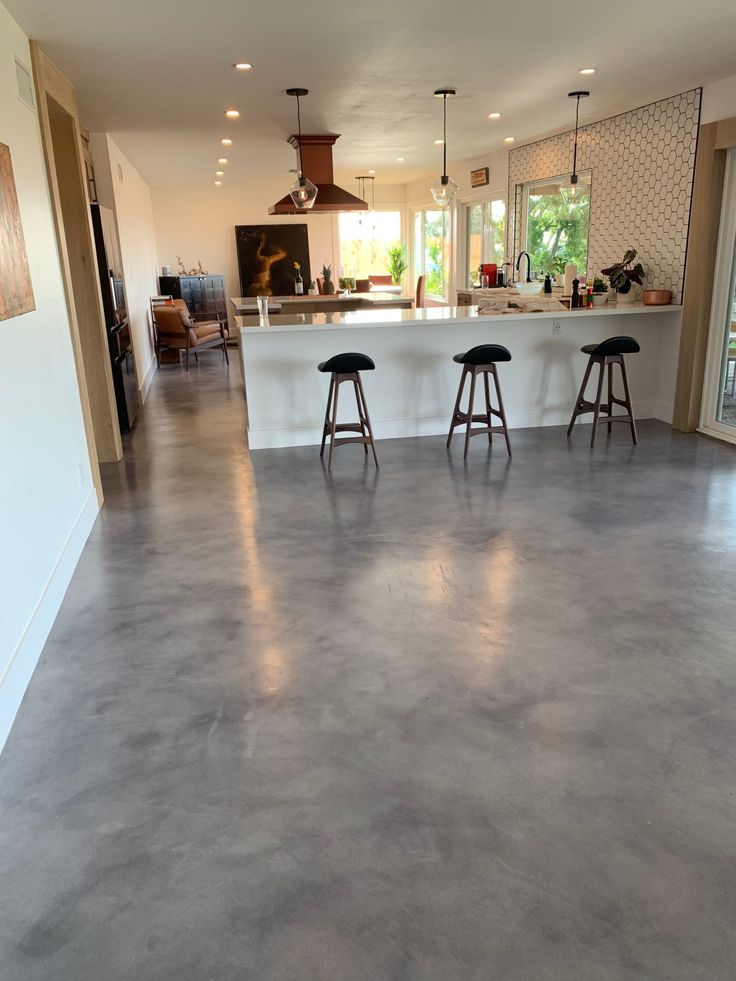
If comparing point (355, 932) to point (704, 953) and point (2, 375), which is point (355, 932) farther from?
point (2, 375)

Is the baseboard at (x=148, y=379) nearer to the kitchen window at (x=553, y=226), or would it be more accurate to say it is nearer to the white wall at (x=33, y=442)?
the white wall at (x=33, y=442)

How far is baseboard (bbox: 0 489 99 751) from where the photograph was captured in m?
2.38

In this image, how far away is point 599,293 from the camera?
20.5ft

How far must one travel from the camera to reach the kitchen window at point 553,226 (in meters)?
7.21

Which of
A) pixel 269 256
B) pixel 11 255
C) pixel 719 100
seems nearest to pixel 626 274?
pixel 719 100

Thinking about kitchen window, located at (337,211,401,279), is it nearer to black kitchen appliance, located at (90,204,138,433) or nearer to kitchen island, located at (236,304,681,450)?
black kitchen appliance, located at (90,204,138,433)

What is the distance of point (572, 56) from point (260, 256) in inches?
340

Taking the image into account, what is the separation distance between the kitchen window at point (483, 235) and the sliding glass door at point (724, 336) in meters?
3.72

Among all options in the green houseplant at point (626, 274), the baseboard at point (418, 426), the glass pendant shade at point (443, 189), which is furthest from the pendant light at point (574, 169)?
the baseboard at point (418, 426)

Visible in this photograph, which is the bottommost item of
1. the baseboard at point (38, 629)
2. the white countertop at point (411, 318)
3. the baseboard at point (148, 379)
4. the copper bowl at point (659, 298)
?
the baseboard at point (38, 629)

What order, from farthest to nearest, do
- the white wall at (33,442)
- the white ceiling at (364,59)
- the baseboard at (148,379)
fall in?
the baseboard at (148,379) → the white ceiling at (364,59) → the white wall at (33,442)

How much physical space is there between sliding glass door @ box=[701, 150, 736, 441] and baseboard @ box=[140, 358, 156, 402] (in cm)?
551

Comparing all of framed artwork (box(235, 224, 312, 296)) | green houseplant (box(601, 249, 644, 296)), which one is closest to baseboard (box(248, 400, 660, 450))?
green houseplant (box(601, 249, 644, 296))

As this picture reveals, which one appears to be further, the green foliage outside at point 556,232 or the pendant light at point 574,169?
the green foliage outside at point 556,232
